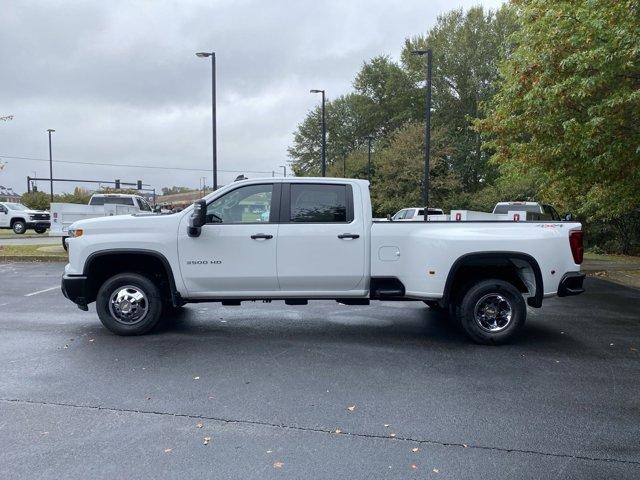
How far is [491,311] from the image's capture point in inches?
243

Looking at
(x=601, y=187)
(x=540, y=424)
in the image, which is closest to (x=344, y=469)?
(x=540, y=424)

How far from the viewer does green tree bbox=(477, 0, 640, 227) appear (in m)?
8.66

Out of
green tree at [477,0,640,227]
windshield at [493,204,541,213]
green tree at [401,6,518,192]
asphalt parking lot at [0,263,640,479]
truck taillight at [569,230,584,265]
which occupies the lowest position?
asphalt parking lot at [0,263,640,479]

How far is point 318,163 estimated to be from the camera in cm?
6312

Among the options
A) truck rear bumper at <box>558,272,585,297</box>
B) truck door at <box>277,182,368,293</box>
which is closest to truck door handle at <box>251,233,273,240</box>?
truck door at <box>277,182,368,293</box>

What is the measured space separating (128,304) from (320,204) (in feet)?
8.63

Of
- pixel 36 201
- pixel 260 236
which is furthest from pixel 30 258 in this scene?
pixel 36 201

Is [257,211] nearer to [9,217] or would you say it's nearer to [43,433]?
[43,433]

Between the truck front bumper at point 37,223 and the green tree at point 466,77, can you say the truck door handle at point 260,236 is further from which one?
the green tree at point 466,77

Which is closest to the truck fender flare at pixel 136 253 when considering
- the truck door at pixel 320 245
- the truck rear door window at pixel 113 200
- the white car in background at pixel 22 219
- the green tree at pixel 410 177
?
the truck door at pixel 320 245

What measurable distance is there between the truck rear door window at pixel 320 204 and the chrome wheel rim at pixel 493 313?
1.87m

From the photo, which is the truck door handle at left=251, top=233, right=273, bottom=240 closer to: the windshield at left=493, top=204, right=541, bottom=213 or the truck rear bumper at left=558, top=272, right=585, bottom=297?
the truck rear bumper at left=558, top=272, right=585, bottom=297

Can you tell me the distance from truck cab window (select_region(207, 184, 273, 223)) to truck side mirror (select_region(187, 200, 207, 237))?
23 cm

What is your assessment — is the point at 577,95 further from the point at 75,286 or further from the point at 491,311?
the point at 75,286
